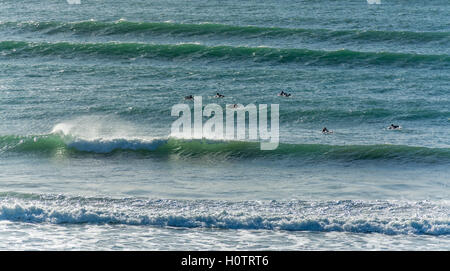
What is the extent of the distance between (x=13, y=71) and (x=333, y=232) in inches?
751

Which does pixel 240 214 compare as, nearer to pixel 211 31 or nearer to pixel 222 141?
pixel 222 141

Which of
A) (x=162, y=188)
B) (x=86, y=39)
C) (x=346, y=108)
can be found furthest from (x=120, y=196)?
(x=86, y=39)

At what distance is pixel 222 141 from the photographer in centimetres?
2262

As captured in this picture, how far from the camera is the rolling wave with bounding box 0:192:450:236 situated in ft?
52.2

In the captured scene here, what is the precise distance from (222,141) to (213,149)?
23.3 inches

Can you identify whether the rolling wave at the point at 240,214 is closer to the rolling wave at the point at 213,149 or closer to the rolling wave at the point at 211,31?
the rolling wave at the point at 213,149

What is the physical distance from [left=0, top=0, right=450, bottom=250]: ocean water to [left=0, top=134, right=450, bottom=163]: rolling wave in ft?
0.20

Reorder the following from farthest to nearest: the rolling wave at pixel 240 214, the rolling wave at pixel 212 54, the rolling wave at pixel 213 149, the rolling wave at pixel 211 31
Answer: the rolling wave at pixel 211 31 < the rolling wave at pixel 212 54 < the rolling wave at pixel 213 149 < the rolling wave at pixel 240 214

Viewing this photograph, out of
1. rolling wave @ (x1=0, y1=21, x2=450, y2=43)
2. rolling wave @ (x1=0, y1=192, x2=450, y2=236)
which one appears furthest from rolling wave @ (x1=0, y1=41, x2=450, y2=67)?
rolling wave @ (x1=0, y1=192, x2=450, y2=236)

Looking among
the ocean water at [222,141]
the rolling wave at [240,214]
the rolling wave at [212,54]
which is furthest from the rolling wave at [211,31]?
the rolling wave at [240,214]

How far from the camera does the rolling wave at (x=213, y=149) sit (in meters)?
21.0

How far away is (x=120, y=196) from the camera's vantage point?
695 inches

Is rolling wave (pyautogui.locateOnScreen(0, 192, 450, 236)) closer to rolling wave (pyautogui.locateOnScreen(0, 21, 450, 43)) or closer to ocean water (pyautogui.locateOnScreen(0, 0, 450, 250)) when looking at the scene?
ocean water (pyautogui.locateOnScreen(0, 0, 450, 250))

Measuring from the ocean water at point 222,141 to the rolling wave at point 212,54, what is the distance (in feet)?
0.36
